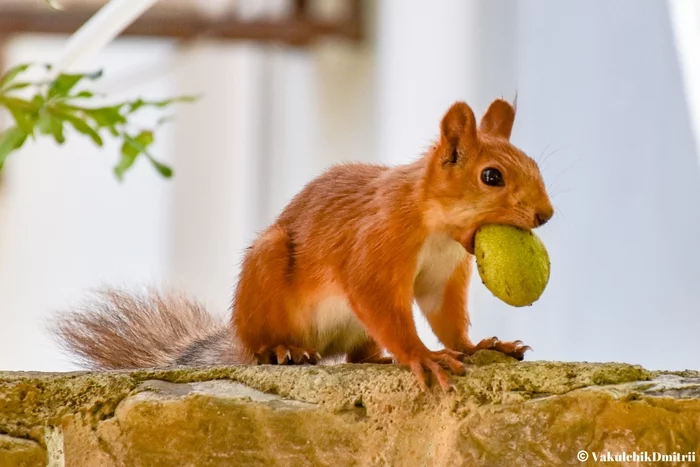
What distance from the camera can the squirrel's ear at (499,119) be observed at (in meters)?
1.28

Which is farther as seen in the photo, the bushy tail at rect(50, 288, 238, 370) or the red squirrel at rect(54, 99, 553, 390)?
the bushy tail at rect(50, 288, 238, 370)

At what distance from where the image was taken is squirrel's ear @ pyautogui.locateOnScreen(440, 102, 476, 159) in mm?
1188

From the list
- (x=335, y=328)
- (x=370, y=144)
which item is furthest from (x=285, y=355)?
(x=370, y=144)

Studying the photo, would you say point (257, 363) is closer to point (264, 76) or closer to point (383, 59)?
point (383, 59)

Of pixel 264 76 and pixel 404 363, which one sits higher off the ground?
pixel 264 76

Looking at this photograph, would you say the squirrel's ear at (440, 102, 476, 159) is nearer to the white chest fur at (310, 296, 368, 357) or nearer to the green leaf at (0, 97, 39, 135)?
the white chest fur at (310, 296, 368, 357)

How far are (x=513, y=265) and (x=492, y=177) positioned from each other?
12 cm

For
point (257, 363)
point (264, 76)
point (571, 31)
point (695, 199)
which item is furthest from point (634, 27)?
point (264, 76)

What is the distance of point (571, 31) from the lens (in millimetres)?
2051

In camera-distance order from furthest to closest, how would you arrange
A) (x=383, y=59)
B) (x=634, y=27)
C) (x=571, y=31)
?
(x=383, y=59) → (x=571, y=31) → (x=634, y=27)

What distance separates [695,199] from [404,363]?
673 millimetres

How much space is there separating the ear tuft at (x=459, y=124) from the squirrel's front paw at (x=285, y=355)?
1.10 ft

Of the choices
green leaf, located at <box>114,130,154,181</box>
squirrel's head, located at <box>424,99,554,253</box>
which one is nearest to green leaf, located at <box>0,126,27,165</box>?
green leaf, located at <box>114,130,154,181</box>

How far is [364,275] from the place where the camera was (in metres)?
1.19
